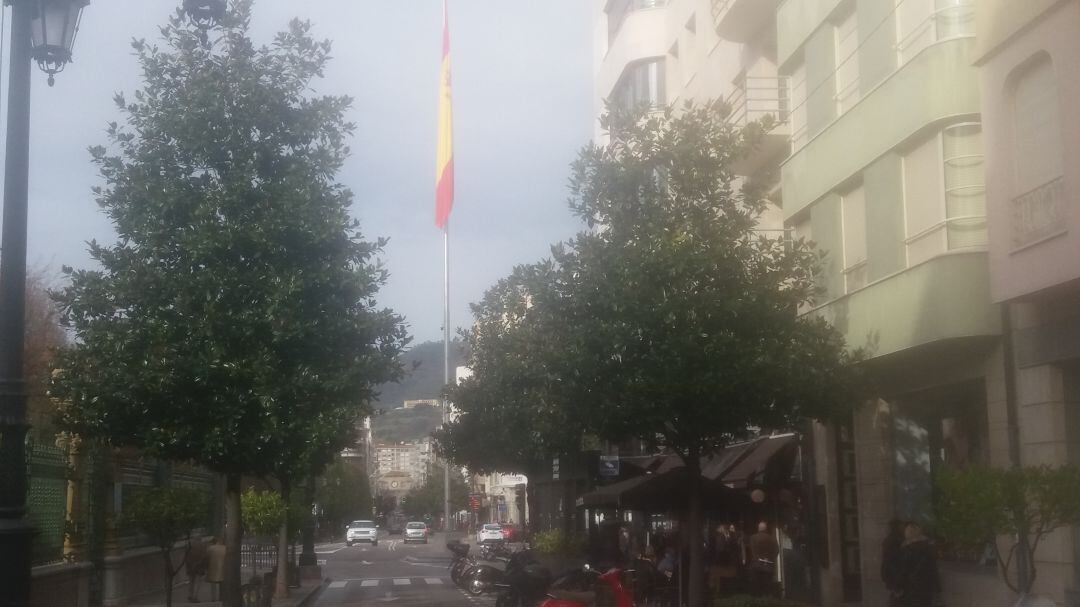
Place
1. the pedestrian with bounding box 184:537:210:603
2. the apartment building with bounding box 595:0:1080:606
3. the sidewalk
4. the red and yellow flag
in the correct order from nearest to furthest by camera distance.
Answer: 1. the apartment building with bounding box 595:0:1080:606
2. the sidewalk
3. the pedestrian with bounding box 184:537:210:603
4. the red and yellow flag

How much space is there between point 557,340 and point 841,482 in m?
6.79

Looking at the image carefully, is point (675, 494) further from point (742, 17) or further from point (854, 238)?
point (742, 17)

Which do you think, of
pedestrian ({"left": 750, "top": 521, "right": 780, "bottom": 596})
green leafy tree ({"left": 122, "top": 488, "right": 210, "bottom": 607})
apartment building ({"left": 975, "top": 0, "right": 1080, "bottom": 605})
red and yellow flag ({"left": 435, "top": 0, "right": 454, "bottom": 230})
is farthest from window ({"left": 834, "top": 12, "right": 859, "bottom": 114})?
red and yellow flag ({"left": 435, "top": 0, "right": 454, "bottom": 230})

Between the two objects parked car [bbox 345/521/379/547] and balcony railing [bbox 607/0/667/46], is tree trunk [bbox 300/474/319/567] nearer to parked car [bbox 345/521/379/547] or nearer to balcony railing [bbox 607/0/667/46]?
balcony railing [bbox 607/0/667/46]

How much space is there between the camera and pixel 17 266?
7.94 meters

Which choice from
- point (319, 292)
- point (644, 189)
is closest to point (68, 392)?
point (319, 292)

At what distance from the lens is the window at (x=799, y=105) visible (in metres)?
22.2

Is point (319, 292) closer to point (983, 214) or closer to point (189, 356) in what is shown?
point (189, 356)

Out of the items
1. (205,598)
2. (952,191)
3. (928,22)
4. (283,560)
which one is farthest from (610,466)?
(928,22)

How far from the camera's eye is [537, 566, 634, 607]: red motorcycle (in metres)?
17.5

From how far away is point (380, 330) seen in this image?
19.2 metres

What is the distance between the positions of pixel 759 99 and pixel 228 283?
1155 cm

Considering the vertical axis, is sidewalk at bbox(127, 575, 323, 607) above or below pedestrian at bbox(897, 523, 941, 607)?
below

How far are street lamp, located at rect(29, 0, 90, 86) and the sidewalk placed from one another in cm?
1893
